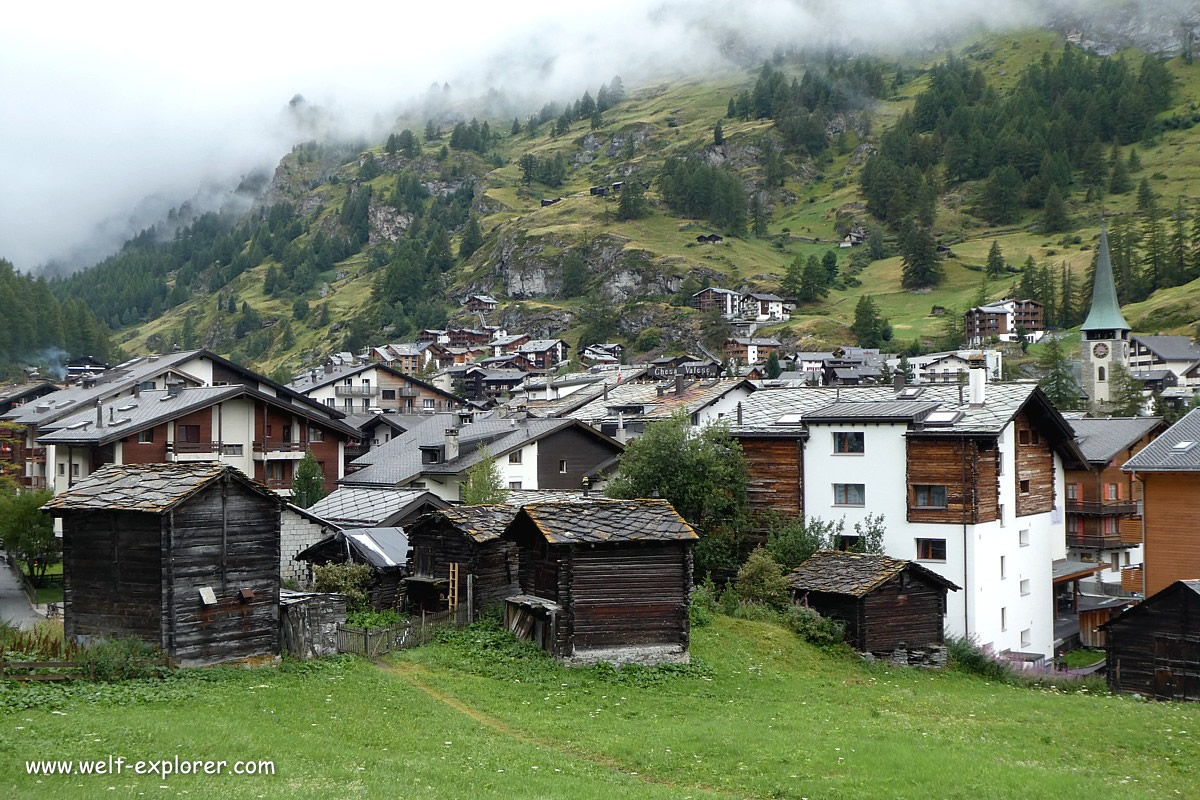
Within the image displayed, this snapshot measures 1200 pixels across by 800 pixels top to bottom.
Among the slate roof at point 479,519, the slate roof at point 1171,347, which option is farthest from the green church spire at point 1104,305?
the slate roof at point 479,519

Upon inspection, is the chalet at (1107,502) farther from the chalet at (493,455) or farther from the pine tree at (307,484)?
the pine tree at (307,484)

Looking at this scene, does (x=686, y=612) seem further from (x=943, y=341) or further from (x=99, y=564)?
(x=943, y=341)

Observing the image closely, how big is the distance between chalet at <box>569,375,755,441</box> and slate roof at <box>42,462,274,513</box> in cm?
4394

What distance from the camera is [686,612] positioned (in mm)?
32031

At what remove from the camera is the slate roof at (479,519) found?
36.6 meters

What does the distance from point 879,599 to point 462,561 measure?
1493cm

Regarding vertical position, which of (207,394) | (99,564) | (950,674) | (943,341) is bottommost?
(950,674)

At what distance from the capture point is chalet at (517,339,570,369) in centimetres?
18900

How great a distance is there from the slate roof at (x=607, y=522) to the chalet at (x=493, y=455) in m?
27.6

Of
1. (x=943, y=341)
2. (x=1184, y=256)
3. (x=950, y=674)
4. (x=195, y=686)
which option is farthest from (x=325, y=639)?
(x=1184, y=256)

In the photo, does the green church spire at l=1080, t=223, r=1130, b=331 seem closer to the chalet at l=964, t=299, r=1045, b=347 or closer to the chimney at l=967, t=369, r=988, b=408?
the chalet at l=964, t=299, r=1045, b=347

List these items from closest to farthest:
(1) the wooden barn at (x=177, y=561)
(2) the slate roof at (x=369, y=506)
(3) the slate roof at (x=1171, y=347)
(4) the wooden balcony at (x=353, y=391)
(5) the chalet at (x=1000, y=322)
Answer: (1) the wooden barn at (x=177, y=561), (2) the slate roof at (x=369, y=506), (4) the wooden balcony at (x=353, y=391), (3) the slate roof at (x=1171, y=347), (5) the chalet at (x=1000, y=322)

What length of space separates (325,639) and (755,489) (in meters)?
26.9

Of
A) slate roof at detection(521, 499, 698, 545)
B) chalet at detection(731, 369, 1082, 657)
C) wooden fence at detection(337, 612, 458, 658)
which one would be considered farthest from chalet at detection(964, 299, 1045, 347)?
wooden fence at detection(337, 612, 458, 658)
